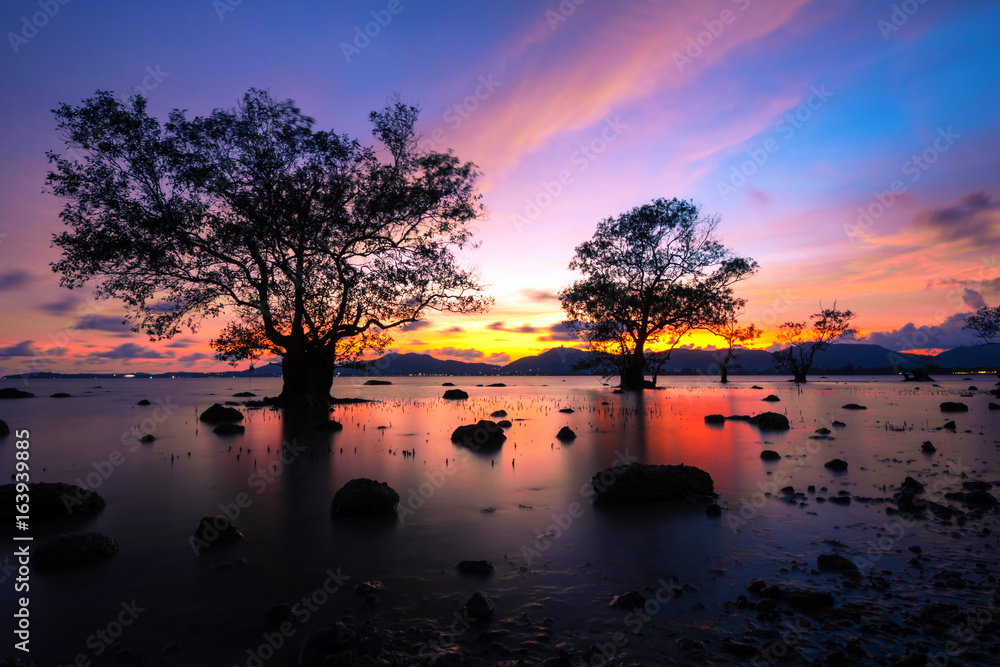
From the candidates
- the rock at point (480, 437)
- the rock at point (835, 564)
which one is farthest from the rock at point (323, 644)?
the rock at point (480, 437)

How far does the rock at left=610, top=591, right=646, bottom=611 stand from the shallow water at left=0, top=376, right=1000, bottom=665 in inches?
5.6

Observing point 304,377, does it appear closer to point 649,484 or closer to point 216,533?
point 216,533

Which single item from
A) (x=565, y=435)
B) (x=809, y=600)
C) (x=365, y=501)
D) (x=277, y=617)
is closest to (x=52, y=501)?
(x=365, y=501)

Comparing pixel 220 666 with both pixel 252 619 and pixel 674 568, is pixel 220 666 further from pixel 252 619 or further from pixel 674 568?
pixel 674 568

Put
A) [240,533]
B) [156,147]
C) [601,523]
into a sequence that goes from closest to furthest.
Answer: [240,533]
[601,523]
[156,147]

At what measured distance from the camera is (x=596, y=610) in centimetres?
484

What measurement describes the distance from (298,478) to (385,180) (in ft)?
80.9

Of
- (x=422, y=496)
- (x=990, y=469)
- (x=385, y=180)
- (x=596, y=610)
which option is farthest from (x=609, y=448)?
(x=385, y=180)

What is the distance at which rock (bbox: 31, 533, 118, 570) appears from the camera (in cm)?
604

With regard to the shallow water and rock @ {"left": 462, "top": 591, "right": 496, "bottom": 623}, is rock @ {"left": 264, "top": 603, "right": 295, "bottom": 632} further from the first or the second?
rock @ {"left": 462, "top": 591, "right": 496, "bottom": 623}

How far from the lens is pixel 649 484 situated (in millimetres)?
9344

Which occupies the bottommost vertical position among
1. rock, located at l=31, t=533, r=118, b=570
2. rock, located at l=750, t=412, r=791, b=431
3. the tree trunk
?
rock, located at l=750, t=412, r=791, b=431

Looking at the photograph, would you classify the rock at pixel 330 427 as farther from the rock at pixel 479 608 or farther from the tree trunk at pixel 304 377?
the rock at pixel 479 608

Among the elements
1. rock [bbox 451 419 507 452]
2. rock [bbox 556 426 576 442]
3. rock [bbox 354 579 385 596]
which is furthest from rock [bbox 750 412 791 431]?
rock [bbox 354 579 385 596]
